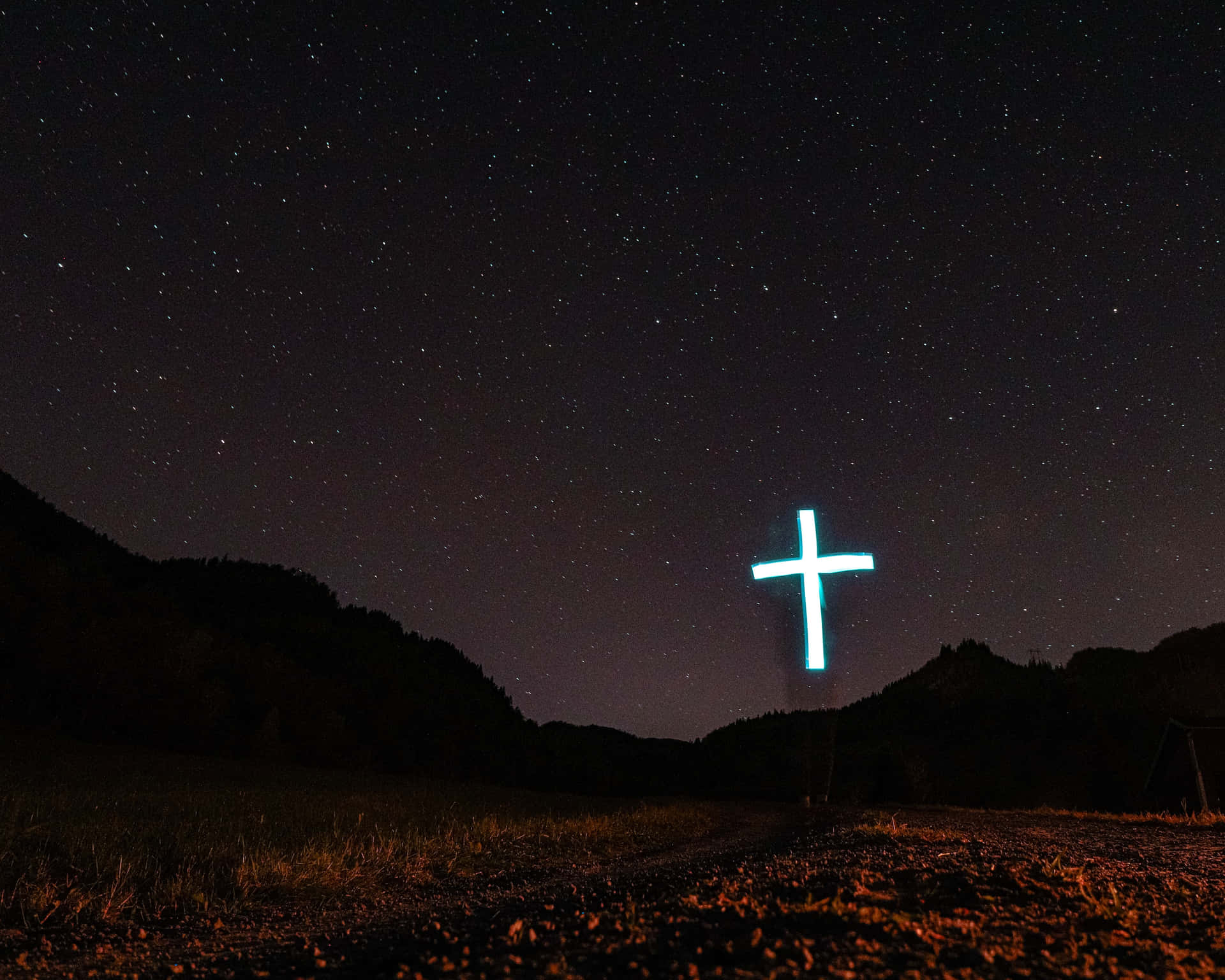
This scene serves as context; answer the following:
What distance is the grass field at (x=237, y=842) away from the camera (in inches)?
272

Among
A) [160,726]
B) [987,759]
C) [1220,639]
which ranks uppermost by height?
[1220,639]

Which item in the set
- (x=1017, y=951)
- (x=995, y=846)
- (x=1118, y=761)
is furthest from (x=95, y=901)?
(x=1118, y=761)

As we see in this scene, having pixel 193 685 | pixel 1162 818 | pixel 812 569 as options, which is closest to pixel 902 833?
pixel 812 569

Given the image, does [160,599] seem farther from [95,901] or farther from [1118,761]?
[1118,761]

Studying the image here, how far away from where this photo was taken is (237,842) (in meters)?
9.96

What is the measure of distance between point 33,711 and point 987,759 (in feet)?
248

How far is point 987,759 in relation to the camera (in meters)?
74.6

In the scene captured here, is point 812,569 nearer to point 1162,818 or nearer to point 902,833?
point 902,833

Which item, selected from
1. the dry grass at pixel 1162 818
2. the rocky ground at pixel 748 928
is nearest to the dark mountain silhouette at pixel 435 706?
the dry grass at pixel 1162 818

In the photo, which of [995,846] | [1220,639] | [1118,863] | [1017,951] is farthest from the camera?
[1220,639]

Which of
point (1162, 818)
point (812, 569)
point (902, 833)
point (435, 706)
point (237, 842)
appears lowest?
point (435, 706)

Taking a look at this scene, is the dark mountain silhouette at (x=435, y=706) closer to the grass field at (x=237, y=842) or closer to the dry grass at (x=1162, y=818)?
the dry grass at (x=1162, y=818)

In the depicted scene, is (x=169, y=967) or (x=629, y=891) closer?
(x=169, y=967)

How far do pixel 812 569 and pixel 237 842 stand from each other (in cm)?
901
